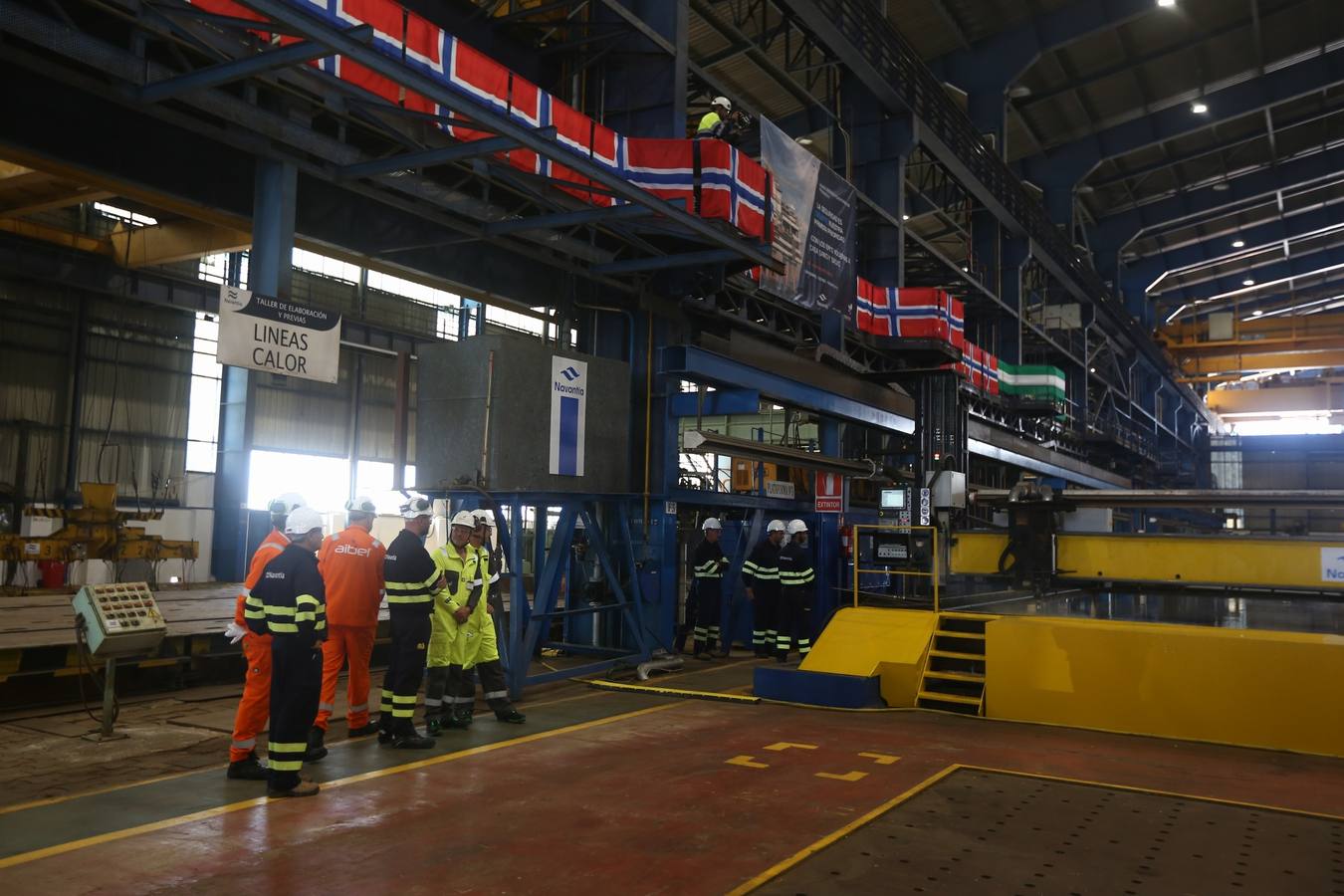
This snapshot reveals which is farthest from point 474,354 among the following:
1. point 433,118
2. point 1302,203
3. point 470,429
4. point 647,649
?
point 1302,203

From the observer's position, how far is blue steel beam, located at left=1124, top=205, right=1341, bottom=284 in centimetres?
3766

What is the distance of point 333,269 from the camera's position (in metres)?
26.9

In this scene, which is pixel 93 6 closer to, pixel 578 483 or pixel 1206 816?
pixel 578 483

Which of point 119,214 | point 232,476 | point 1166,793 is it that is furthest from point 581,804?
point 119,214

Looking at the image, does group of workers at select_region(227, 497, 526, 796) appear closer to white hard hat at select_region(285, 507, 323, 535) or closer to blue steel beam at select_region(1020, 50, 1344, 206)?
white hard hat at select_region(285, 507, 323, 535)

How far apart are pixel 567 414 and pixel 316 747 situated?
475 cm

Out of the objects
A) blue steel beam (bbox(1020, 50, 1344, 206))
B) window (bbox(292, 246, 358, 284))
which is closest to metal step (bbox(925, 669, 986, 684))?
window (bbox(292, 246, 358, 284))

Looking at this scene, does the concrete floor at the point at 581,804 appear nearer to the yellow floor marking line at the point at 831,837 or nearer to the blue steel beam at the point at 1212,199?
the yellow floor marking line at the point at 831,837

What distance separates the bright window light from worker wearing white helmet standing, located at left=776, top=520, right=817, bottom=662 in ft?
50.8

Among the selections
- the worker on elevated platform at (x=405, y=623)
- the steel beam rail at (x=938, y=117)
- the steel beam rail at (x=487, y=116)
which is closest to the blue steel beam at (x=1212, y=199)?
the steel beam rail at (x=938, y=117)

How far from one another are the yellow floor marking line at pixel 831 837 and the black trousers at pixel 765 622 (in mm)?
6675

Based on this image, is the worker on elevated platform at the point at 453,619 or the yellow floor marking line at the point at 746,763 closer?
the yellow floor marking line at the point at 746,763

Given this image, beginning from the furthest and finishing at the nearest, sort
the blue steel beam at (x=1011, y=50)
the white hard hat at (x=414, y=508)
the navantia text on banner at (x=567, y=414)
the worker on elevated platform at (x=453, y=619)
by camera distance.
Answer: the blue steel beam at (x=1011, y=50) < the navantia text on banner at (x=567, y=414) < the white hard hat at (x=414, y=508) < the worker on elevated platform at (x=453, y=619)

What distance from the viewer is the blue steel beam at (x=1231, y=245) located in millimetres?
37656
